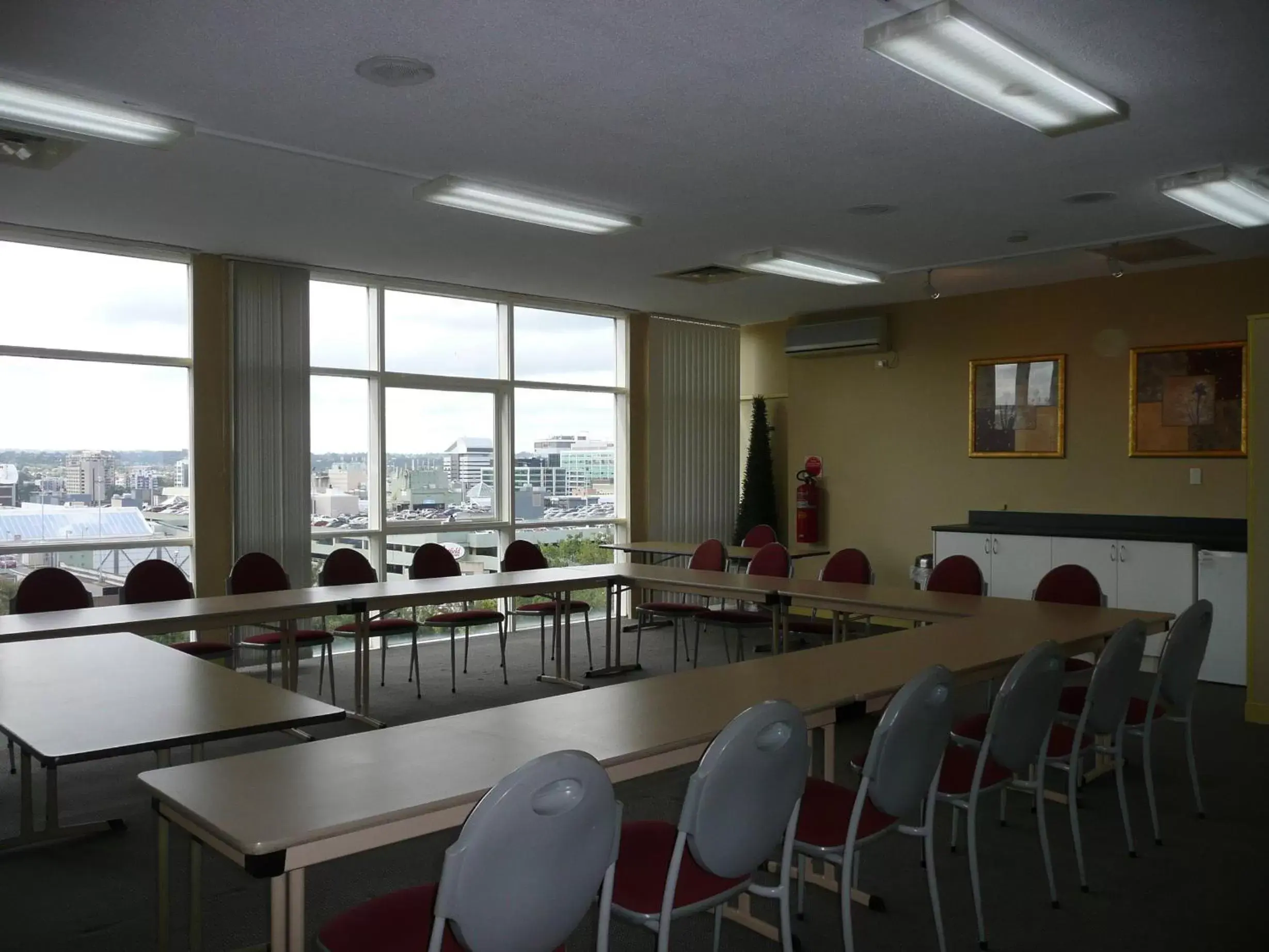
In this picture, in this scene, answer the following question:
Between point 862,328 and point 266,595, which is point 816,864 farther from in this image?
point 862,328

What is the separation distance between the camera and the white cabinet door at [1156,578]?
6.86m

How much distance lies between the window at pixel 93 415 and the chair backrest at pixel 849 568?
4.51m

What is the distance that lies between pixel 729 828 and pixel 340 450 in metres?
6.33

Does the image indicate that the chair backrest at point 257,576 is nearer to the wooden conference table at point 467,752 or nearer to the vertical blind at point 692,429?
the wooden conference table at point 467,752

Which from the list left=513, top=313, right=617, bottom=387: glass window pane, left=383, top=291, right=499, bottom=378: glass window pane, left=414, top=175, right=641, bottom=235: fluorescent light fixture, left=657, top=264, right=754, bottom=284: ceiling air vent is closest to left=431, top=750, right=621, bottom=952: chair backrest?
left=414, top=175, right=641, bottom=235: fluorescent light fixture

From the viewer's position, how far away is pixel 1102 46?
141 inches

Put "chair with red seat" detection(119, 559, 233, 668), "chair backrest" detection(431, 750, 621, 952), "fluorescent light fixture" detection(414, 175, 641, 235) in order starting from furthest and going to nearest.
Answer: "chair with red seat" detection(119, 559, 233, 668) < "fluorescent light fixture" detection(414, 175, 641, 235) < "chair backrest" detection(431, 750, 621, 952)

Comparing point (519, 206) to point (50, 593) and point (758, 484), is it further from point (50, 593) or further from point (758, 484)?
point (758, 484)

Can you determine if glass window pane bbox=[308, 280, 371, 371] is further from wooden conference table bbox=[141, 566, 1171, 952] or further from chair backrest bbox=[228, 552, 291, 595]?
wooden conference table bbox=[141, 566, 1171, 952]

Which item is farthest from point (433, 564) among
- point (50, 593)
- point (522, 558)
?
point (50, 593)

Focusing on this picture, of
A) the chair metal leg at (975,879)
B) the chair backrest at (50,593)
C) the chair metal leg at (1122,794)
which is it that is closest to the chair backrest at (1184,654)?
the chair metal leg at (1122,794)

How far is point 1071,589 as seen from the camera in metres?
5.37

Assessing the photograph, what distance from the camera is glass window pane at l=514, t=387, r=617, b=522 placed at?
9234 mm

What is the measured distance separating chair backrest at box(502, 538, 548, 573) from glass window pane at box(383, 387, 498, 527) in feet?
4.16
